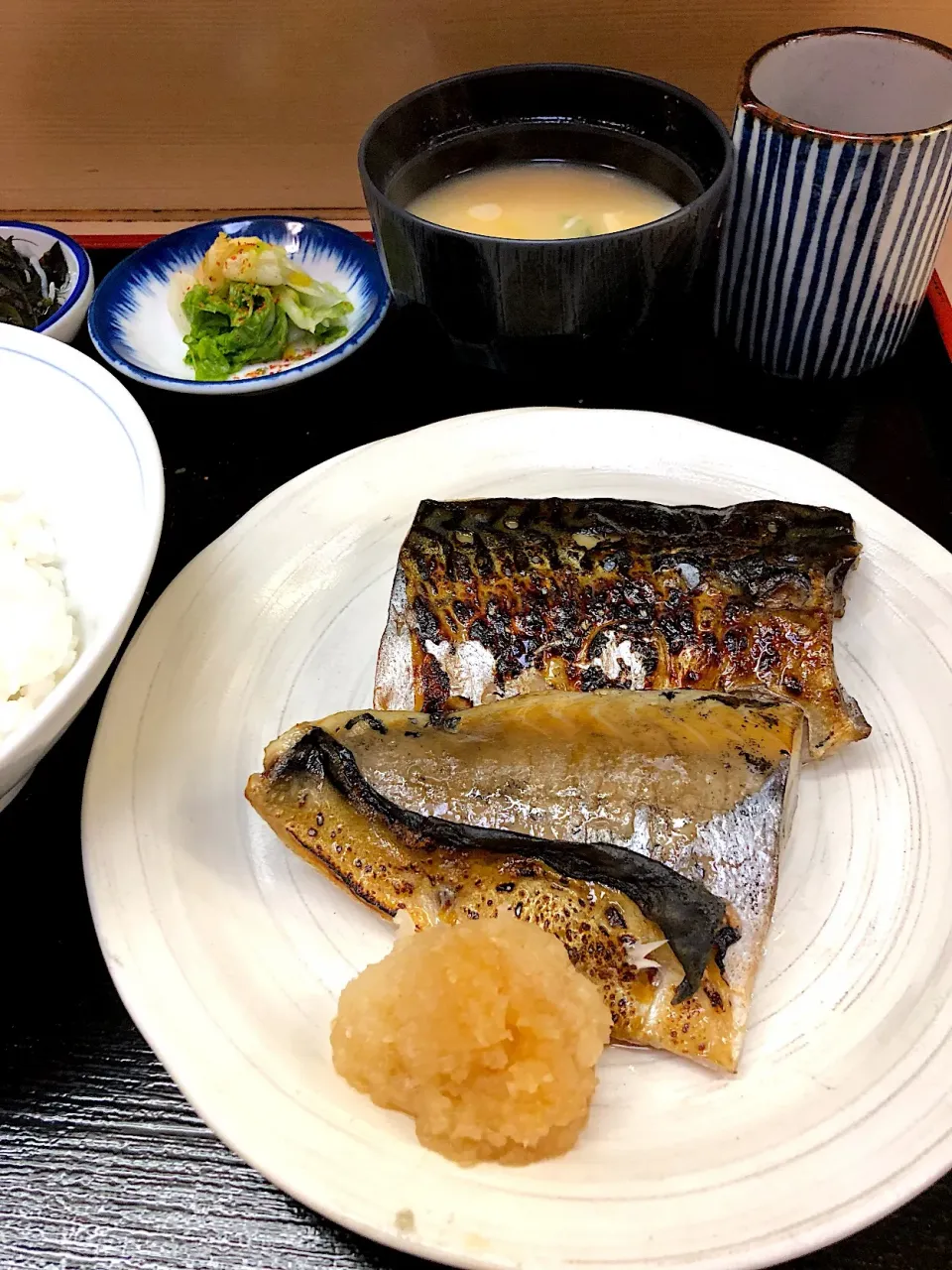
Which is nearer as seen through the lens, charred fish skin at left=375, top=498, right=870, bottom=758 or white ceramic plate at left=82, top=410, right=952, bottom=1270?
white ceramic plate at left=82, top=410, right=952, bottom=1270

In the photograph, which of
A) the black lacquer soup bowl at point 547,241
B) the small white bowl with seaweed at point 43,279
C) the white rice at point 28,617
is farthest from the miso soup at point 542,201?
the white rice at point 28,617

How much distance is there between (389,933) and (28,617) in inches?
32.8

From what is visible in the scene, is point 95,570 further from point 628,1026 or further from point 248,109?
point 248,109

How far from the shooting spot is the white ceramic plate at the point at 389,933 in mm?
1150

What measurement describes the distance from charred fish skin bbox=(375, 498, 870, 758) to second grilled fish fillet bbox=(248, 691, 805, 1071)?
10cm

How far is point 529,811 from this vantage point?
1.42m

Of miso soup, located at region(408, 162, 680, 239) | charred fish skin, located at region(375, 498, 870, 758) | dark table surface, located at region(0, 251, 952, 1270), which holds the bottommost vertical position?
dark table surface, located at region(0, 251, 952, 1270)

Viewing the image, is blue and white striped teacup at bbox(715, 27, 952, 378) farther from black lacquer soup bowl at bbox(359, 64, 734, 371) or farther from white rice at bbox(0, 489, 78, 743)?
white rice at bbox(0, 489, 78, 743)

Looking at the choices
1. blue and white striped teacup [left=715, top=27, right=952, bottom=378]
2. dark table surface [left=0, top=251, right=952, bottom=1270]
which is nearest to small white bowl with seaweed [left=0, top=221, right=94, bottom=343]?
dark table surface [left=0, top=251, right=952, bottom=1270]

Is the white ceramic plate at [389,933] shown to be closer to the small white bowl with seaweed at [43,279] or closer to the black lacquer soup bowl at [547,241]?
the black lacquer soup bowl at [547,241]

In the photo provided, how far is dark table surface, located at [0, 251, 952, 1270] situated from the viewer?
1232mm

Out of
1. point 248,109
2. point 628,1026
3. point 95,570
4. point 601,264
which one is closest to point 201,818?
point 95,570

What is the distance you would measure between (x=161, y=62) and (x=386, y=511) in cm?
170

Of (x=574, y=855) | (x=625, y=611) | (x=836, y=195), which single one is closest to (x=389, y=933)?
(x=574, y=855)
